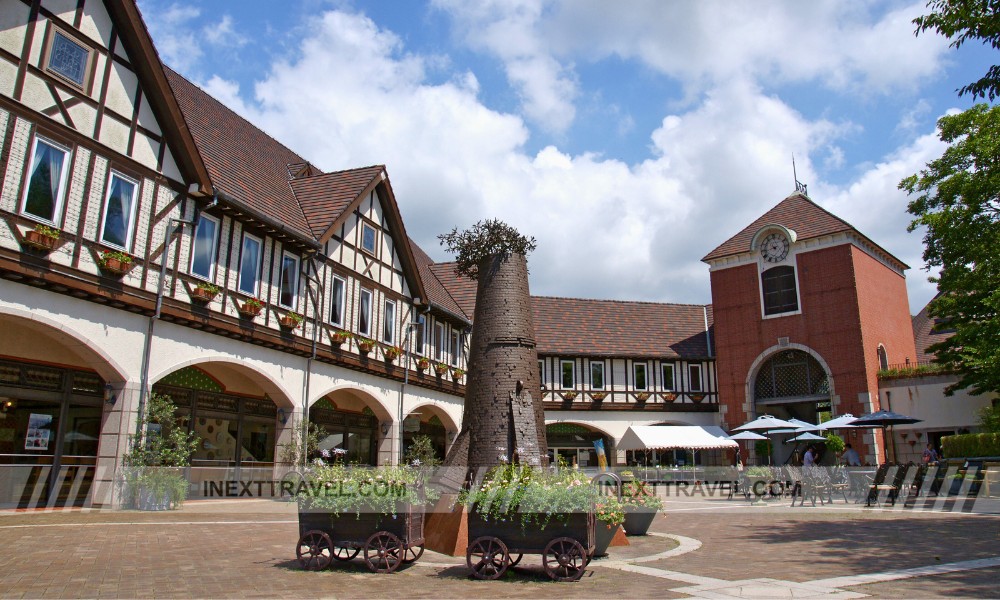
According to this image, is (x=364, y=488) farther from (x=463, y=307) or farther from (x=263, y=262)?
(x=463, y=307)

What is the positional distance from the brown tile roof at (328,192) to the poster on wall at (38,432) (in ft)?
24.0

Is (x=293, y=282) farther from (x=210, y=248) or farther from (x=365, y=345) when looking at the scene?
(x=365, y=345)

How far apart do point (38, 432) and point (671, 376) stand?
89.8 feet

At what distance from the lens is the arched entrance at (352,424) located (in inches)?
860

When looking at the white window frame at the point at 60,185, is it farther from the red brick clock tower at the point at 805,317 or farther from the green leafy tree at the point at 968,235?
the red brick clock tower at the point at 805,317

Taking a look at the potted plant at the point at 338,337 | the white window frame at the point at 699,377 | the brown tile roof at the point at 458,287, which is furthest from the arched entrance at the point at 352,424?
the white window frame at the point at 699,377

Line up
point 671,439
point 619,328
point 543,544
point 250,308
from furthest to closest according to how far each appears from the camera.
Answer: point 619,328 → point 671,439 → point 250,308 → point 543,544

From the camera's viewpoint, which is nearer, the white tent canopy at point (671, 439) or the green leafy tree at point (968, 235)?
the green leafy tree at point (968, 235)

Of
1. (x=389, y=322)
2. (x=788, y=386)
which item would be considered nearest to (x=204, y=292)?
(x=389, y=322)

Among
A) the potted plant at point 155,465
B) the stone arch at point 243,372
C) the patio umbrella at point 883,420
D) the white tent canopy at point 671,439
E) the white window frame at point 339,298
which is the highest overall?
the white window frame at point 339,298

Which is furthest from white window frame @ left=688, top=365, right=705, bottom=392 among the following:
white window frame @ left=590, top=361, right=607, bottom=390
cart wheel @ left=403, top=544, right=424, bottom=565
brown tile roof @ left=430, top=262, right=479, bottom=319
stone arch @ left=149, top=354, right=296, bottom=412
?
cart wheel @ left=403, top=544, right=424, bottom=565

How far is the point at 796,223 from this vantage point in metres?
32.0

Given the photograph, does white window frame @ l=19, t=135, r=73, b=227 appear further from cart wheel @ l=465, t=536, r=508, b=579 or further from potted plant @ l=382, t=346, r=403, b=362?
potted plant @ l=382, t=346, r=403, b=362

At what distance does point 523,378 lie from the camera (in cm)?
1086
